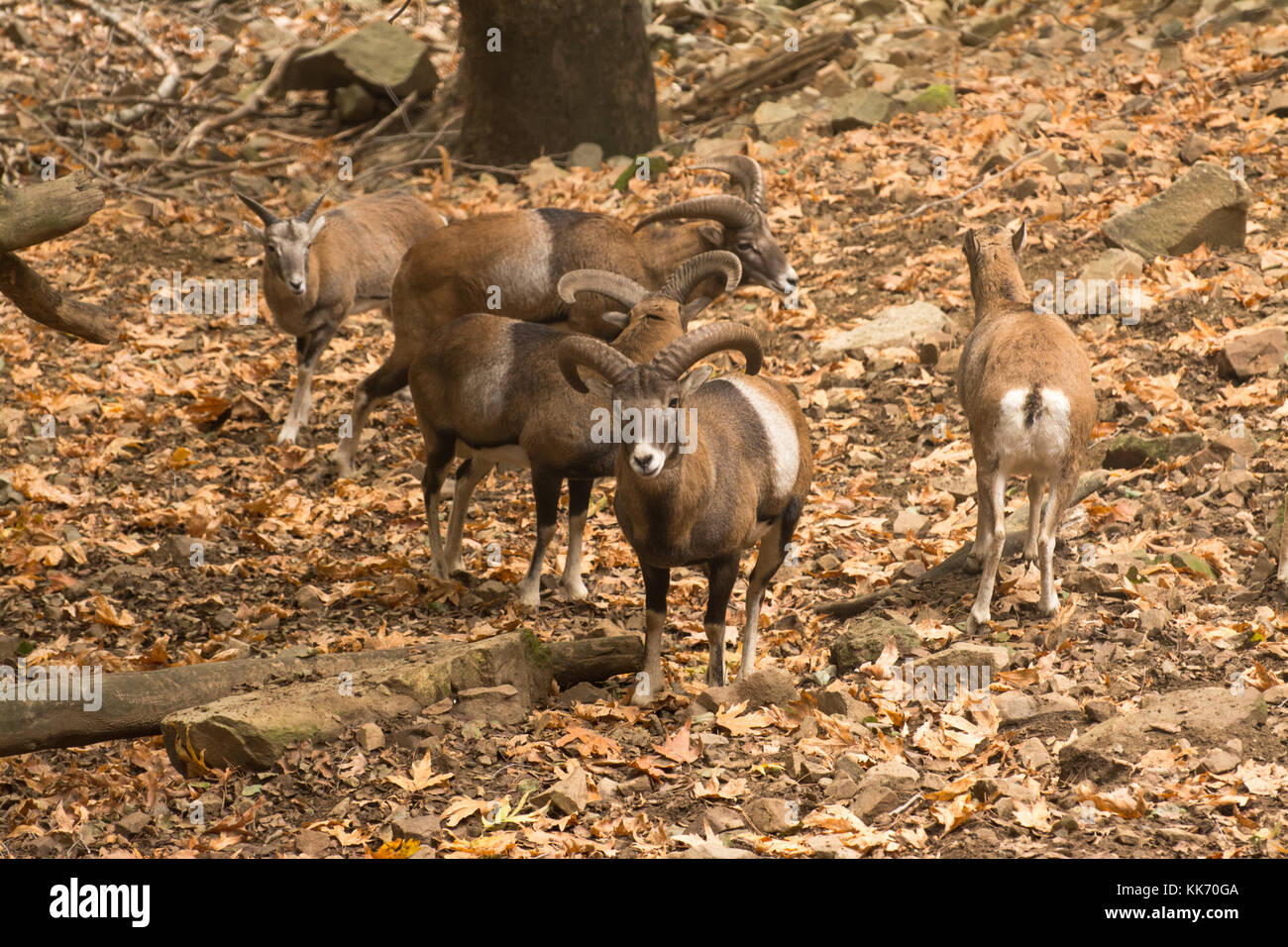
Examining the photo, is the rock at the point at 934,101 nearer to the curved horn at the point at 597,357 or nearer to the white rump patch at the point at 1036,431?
the white rump patch at the point at 1036,431

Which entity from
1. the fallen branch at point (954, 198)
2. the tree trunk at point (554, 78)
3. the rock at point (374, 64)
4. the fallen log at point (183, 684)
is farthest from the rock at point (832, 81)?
the fallen log at point (183, 684)

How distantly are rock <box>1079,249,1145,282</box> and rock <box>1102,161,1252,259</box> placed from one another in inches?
12.8

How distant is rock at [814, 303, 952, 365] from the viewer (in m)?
11.4

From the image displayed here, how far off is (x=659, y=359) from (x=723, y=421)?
0.78m

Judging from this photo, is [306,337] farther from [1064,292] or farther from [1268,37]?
[1268,37]

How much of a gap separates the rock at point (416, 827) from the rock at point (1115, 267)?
779 cm

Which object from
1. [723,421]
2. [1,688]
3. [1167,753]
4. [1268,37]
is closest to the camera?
[1167,753]

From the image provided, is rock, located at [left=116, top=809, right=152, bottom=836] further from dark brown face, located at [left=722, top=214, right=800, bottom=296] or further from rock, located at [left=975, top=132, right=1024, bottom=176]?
rock, located at [left=975, top=132, right=1024, bottom=176]

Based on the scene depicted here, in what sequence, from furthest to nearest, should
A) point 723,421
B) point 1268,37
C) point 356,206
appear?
point 1268,37
point 356,206
point 723,421

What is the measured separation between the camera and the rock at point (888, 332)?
37.6ft

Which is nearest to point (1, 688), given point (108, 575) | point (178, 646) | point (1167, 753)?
point (178, 646)

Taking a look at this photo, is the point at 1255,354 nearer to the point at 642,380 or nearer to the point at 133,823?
the point at 642,380

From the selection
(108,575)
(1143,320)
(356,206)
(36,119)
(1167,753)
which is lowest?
(1167,753)

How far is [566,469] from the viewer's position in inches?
340
